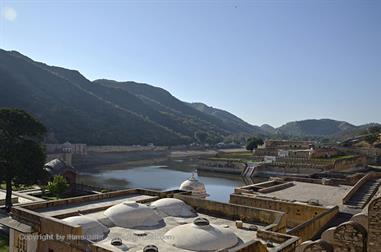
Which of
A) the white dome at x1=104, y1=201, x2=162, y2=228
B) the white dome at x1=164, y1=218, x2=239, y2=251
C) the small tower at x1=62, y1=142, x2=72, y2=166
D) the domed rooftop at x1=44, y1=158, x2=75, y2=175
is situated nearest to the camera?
the white dome at x1=164, y1=218, x2=239, y2=251

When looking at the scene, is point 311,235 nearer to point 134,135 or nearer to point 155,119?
point 134,135

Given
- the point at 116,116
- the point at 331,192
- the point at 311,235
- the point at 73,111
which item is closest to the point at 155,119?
the point at 116,116

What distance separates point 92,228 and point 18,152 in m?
17.8

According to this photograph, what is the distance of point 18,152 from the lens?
29.5m

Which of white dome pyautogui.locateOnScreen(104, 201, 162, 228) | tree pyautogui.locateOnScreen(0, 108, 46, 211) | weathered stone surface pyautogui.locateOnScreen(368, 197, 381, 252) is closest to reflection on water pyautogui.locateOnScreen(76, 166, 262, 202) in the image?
tree pyautogui.locateOnScreen(0, 108, 46, 211)

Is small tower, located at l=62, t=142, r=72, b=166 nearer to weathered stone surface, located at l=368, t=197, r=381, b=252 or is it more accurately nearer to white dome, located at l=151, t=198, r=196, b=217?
white dome, located at l=151, t=198, r=196, b=217

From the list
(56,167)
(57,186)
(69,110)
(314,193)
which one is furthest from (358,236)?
(69,110)

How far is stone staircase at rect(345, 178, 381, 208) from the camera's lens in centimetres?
2472

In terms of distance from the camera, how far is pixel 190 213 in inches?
727

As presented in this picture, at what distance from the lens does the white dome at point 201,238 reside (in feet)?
42.9

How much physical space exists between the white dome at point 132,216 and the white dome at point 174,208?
1139 millimetres

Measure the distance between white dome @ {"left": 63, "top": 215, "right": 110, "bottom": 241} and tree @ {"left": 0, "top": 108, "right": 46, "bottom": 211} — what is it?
16714mm

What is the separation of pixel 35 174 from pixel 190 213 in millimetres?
16957

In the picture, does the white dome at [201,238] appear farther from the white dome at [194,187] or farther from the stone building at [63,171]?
the stone building at [63,171]
